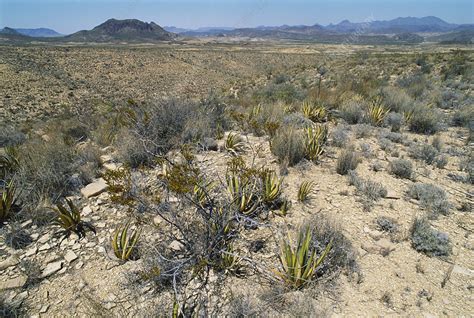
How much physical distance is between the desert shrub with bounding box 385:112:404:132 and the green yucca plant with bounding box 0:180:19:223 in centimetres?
729

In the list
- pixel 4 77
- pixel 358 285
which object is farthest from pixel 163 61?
pixel 358 285

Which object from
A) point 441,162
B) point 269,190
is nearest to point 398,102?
point 441,162

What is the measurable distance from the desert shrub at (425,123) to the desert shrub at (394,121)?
0.27 metres

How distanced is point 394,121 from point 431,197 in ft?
10.4

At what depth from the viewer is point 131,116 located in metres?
5.61

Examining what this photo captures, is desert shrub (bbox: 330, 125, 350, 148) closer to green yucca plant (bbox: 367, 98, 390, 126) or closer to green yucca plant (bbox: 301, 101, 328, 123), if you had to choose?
green yucca plant (bbox: 301, 101, 328, 123)

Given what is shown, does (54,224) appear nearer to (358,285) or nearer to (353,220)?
(358,285)

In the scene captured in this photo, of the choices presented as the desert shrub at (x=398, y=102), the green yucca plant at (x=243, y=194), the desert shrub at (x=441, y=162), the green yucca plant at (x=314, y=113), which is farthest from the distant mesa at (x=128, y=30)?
the green yucca plant at (x=243, y=194)

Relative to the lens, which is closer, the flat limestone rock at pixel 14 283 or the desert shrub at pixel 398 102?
the flat limestone rock at pixel 14 283

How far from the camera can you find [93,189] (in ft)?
13.0

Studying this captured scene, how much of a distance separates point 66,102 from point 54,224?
17.9m

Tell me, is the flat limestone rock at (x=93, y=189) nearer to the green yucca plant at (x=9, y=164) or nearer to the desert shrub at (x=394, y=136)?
the green yucca plant at (x=9, y=164)

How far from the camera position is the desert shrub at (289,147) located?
449cm

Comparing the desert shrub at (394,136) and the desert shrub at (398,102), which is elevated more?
the desert shrub at (398,102)
